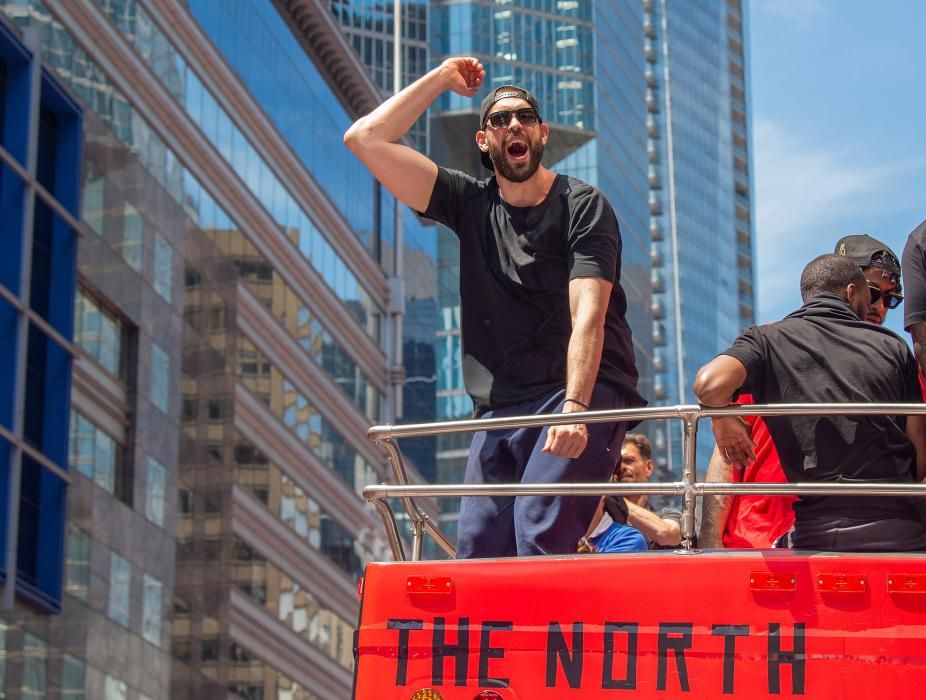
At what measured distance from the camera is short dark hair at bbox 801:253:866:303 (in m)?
6.75

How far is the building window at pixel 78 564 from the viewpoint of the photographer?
44.6m

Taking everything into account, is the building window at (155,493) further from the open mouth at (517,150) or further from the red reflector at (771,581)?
the red reflector at (771,581)

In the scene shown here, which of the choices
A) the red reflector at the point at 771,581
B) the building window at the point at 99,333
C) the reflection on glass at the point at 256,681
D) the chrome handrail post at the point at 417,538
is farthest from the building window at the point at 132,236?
the red reflector at the point at 771,581

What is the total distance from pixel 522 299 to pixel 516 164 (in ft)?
1.77

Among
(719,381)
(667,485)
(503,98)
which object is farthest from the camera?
(503,98)

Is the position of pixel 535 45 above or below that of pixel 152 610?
above

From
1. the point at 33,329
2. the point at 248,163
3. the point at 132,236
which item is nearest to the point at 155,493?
the point at 132,236

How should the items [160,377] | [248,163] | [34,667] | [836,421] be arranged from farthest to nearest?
[248,163] < [160,377] < [34,667] < [836,421]

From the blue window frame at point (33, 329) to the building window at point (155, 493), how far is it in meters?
6.34

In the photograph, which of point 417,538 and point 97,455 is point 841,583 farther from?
point 97,455

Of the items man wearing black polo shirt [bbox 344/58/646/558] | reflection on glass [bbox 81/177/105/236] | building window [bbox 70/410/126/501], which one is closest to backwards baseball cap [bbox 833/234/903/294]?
man wearing black polo shirt [bbox 344/58/646/558]

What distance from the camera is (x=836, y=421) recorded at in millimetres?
6129

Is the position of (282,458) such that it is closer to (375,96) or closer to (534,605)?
(375,96)

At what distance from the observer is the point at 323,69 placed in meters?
77.3
